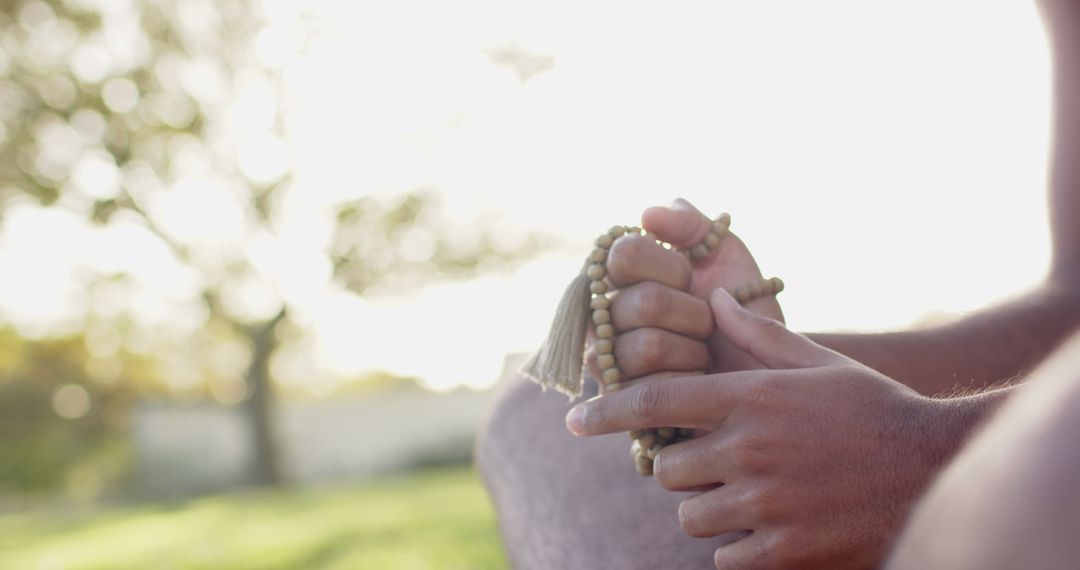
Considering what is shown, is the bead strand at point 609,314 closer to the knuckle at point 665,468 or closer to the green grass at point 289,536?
the knuckle at point 665,468

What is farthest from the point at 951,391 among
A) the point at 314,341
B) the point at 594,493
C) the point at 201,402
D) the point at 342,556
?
the point at 201,402

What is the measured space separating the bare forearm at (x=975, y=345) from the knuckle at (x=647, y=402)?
0.36 m

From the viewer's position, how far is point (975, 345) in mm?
1236

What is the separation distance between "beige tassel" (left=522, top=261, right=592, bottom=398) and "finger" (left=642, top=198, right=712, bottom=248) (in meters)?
0.11

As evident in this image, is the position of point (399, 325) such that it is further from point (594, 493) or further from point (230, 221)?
point (594, 493)

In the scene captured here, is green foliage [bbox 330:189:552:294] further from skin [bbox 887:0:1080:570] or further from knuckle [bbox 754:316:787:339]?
skin [bbox 887:0:1080:570]

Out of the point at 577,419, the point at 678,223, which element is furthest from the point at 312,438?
the point at 577,419

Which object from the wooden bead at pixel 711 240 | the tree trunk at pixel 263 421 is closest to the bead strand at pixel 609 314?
the wooden bead at pixel 711 240

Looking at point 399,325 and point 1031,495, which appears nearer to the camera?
point 1031,495

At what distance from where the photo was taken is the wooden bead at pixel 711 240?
3.69 feet

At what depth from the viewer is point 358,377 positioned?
2578 centimetres

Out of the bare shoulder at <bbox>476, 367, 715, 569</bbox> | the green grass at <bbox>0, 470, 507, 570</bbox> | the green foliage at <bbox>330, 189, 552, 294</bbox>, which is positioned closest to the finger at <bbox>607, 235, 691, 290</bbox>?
the bare shoulder at <bbox>476, 367, 715, 569</bbox>

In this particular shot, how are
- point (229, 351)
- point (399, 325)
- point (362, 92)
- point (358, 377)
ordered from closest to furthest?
point (362, 92) < point (399, 325) < point (229, 351) < point (358, 377)

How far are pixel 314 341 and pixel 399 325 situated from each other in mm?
1683
